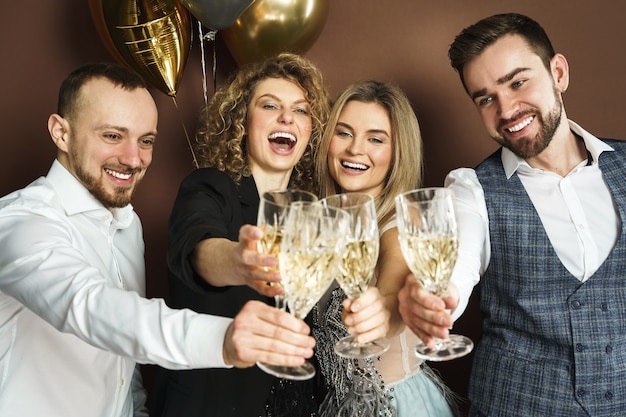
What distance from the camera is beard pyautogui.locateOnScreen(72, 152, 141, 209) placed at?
195cm

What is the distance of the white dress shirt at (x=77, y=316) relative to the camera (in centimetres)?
123

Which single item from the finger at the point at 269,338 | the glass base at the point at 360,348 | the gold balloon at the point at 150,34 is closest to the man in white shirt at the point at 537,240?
the glass base at the point at 360,348

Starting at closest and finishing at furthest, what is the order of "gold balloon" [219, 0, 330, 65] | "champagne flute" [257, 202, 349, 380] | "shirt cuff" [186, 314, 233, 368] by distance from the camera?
"champagne flute" [257, 202, 349, 380] → "shirt cuff" [186, 314, 233, 368] → "gold balloon" [219, 0, 330, 65]

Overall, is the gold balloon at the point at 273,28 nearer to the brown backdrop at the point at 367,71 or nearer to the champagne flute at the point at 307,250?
the brown backdrop at the point at 367,71

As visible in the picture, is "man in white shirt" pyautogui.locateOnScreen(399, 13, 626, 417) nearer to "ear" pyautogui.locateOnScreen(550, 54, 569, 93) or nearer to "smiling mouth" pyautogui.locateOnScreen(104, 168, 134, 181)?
"ear" pyautogui.locateOnScreen(550, 54, 569, 93)

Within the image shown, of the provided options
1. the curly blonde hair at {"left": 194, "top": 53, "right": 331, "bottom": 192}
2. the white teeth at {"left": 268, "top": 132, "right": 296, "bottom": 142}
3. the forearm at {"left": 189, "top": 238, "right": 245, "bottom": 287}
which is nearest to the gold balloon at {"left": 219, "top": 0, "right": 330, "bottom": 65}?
the curly blonde hair at {"left": 194, "top": 53, "right": 331, "bottom": 192}

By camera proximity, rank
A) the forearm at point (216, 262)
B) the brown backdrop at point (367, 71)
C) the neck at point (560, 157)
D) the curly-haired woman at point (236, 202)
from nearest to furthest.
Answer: the forearm at point (216, 262), the curly-haired woman at point (236, 202), the neck at point (560, 157), the brown backdrop at point (367, 71)

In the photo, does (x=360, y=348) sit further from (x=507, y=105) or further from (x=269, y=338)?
(x=507, y=105)

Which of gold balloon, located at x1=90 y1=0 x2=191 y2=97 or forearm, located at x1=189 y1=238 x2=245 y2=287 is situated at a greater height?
gold balloon, located at x1=90 y1=0 x2=191 y2=97

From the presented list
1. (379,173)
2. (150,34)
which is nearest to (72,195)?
(150,34)

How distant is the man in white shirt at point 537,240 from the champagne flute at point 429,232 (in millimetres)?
450

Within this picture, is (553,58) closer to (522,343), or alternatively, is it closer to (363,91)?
(363,91)

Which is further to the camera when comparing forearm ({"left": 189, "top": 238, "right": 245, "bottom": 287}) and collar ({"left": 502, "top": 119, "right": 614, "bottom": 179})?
collar ({"left": 502, "top": 119, "right": 614, "bottom": 179})

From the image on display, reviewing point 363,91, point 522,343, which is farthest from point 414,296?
point 363,91
